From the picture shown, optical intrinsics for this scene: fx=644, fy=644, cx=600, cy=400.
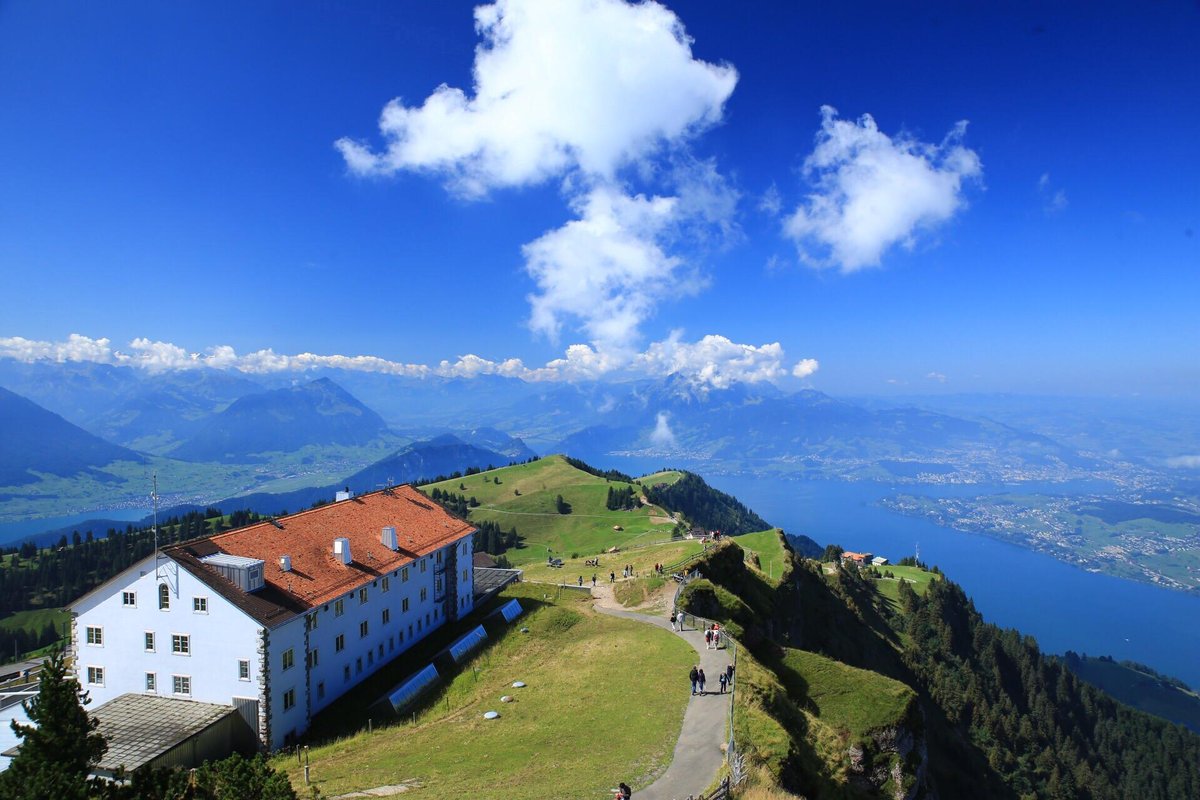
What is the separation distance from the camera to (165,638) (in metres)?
36.2

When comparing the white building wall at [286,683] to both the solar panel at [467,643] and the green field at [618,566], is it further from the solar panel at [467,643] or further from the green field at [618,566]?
the green field at [618,566]

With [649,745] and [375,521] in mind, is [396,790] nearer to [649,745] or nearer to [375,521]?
[649,745]

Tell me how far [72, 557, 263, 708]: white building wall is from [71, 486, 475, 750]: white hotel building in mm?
57

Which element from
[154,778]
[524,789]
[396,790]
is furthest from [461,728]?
[154,778]

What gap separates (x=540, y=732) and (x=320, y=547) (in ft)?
72.5

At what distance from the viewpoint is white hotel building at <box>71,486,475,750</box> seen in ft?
114

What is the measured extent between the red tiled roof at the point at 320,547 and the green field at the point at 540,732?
8574 millimetres

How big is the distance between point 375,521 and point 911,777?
39960 millimetres

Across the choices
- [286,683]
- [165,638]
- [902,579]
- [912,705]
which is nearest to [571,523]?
[902,579]

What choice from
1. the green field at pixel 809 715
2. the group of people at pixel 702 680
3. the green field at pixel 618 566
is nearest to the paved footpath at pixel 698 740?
the group of people at pixel 702 680

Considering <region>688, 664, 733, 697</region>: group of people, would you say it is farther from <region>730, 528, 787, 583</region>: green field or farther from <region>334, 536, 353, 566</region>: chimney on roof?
<region>730, 528, 787, 583</region>: green field

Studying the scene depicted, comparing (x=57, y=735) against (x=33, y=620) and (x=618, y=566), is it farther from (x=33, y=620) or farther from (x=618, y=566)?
(x=33, y=620)

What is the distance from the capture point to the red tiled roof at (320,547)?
118 ft

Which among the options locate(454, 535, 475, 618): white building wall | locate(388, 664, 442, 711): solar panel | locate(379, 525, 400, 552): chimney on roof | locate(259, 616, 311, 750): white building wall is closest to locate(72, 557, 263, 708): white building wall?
locate(259, 616, 311, 750): white building wall
